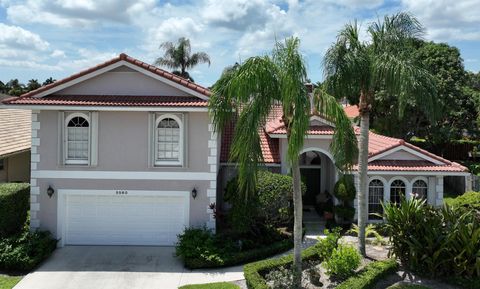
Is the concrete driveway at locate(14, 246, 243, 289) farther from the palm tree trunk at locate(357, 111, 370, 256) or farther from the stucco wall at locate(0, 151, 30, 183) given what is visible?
the stucco wall at locate(0, 151, 30, 183)

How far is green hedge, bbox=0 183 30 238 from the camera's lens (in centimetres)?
1480

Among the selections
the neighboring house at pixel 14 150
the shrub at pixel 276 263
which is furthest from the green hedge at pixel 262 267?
the neighboring house at pixel 14 150

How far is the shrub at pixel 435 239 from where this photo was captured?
1180 centimetres

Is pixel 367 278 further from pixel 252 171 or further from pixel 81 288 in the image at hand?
pixel 81 288

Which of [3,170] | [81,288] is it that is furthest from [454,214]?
[3,170]

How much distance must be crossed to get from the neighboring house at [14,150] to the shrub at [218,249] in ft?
29.9

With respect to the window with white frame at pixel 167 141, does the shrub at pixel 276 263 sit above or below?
below

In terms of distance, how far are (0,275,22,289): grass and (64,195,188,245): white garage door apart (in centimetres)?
303

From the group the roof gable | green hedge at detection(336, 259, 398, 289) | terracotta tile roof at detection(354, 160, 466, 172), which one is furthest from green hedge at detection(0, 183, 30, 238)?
terracotta tile roof at detection(354, 160, 466, 172)

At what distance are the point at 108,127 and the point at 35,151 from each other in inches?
113

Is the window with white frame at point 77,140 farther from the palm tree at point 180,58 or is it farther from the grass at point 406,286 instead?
the palm tree at point 180,58

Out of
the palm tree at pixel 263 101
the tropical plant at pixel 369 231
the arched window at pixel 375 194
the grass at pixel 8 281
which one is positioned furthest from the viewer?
the arched window at pixel 375 194

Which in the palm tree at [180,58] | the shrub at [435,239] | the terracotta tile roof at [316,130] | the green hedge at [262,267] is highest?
the palm tree at [180,58]

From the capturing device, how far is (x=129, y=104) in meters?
15.4
